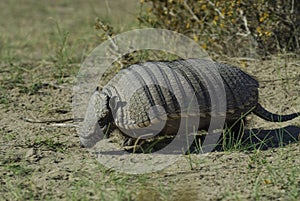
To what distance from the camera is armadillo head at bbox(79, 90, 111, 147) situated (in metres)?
4.59

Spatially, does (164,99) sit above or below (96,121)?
above

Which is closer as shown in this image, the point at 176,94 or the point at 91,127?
the point at 176,94

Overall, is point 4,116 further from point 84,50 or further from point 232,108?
point 232,108

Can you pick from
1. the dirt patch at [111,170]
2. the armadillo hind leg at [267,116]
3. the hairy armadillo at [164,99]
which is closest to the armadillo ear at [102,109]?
the hairy armadillo at [164,99]

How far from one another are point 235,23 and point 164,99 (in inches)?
80.7

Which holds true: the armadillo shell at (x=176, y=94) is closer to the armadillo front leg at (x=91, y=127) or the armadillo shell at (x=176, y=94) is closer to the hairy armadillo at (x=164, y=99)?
the hairy armadillo at (x=164, y=99)

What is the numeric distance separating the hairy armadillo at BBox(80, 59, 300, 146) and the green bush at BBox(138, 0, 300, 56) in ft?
4.65

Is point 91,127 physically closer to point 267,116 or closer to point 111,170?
point 111,170

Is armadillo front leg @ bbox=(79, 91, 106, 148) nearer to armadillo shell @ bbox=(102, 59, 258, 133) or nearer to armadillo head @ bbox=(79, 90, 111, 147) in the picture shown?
armadillo head @ bbox=(79, 90, 111, 147)

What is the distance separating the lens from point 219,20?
21.0 feet

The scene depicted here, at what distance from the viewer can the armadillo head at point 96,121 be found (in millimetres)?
4590

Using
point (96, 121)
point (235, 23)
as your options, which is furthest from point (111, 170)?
point (235, 23)

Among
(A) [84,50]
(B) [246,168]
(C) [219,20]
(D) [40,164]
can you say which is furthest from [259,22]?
(D) [40,164]

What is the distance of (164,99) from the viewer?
4.49m
